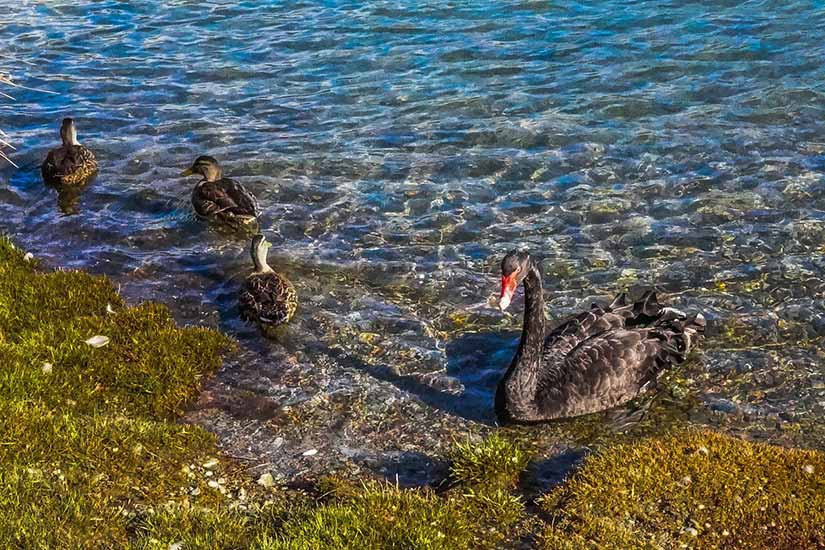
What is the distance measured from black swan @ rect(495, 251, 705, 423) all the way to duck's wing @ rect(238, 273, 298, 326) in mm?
3143

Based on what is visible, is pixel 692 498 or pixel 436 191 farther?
pixel 436 191

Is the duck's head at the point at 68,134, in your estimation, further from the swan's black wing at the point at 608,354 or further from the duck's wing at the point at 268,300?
the swan's black wing at the point at 608,354

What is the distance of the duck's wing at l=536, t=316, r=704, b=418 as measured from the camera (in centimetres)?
1045

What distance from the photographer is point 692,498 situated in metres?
8.09

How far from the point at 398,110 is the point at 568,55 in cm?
458

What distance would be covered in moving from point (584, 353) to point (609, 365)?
34 cm

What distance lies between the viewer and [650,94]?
736 inches

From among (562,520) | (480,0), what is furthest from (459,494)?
(480,0)

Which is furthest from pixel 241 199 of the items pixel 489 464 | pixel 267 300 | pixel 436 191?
pixel 489 464

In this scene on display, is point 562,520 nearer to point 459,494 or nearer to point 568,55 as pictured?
point 459,494

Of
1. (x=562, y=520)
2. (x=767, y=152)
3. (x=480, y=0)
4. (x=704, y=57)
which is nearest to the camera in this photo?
(x=562, y=520)

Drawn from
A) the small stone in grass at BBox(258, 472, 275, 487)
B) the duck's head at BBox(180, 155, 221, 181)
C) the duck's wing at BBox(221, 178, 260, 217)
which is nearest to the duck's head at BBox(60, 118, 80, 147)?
the duck's head at BBox(180, 155, 221, 181)

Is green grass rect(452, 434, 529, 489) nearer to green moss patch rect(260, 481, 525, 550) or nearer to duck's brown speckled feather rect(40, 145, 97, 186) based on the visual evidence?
green moss patch rect(260, 481, 525, 550)

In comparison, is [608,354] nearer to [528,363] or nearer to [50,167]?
[528,363]
